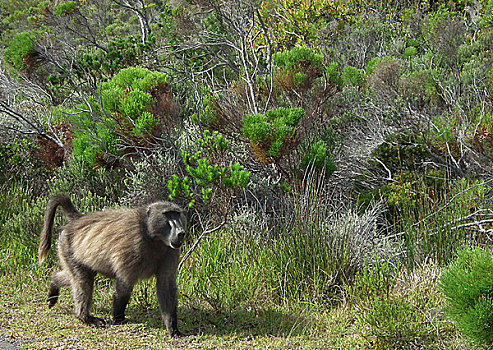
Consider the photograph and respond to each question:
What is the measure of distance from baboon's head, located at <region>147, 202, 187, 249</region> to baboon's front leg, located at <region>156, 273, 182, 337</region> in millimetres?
398

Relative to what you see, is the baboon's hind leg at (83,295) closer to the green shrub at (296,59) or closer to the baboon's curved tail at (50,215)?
the baboon's curved tail at (50,215)

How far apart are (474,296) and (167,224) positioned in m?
2.38

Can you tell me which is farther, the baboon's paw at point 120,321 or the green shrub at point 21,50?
the green shrub at point 21,50

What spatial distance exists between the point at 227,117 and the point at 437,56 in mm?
6967

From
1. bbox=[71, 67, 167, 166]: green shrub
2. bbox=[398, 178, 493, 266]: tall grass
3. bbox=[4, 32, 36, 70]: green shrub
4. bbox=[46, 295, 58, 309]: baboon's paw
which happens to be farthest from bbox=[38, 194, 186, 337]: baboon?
bbox=[4, 32, 36, 70]: green shrub

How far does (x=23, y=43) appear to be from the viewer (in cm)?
808

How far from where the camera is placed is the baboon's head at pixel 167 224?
4652 millimetres

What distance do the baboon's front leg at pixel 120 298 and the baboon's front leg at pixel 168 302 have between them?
0.26 metres

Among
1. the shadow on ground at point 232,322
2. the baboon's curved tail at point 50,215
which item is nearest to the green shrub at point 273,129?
the shadow on ground at point 232,322

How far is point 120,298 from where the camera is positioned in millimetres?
5035

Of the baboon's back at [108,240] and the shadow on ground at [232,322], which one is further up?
the baboon's back at [108,240]

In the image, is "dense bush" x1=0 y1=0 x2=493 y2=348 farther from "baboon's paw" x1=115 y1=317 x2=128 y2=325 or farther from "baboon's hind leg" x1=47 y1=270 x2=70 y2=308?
"baboon's hind leg" x1=47 y1=270 x2=70 y2=308

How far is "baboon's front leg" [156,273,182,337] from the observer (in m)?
4.89

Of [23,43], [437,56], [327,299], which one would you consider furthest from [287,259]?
[437,56]
